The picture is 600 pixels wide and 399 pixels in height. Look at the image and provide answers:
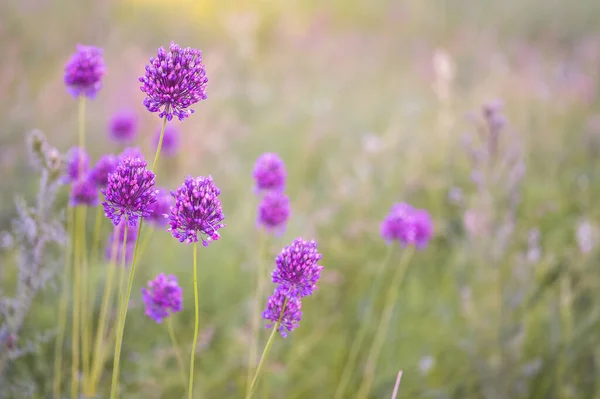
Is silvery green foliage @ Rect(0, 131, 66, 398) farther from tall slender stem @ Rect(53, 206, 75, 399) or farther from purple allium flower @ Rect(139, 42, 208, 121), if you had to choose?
purple allium flower @ Rect(139, 42, 208, 121)

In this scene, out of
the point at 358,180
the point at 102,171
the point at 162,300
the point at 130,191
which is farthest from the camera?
the point at 358,180

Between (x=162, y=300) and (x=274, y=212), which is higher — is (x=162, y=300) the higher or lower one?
the lower one

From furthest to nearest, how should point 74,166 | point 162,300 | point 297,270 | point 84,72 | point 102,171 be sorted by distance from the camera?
point 74,166 → point 102,171 → point 84,72 → point 162,300 → point 297,270

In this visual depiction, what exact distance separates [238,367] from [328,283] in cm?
64

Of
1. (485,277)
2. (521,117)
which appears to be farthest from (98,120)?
(521,117)

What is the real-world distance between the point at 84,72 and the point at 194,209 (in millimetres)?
786

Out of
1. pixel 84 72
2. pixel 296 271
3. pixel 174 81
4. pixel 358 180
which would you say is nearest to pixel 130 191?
pixel 174 81

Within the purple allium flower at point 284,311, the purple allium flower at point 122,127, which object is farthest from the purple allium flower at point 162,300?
the purple allium flower at point 122,127

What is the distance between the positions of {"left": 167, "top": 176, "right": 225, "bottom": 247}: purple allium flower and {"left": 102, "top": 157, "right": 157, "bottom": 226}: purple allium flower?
5cm

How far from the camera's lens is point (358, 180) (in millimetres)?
3463

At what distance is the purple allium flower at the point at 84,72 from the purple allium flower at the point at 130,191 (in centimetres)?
66

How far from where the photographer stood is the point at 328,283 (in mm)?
2703

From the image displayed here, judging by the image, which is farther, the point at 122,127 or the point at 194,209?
the point at 122,127

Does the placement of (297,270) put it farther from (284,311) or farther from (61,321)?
(61,321)
